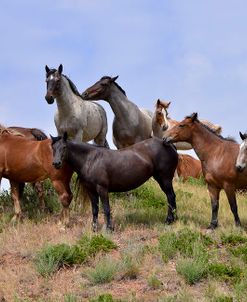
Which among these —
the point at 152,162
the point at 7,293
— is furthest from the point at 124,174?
the point at 7,293

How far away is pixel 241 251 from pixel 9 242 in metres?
4.86

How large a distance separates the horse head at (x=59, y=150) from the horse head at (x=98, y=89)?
3.20 meters

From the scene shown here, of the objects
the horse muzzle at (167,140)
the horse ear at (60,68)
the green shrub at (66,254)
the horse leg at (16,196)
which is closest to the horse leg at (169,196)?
the horse muzzle at (167,140)

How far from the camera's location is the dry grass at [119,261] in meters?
10.2

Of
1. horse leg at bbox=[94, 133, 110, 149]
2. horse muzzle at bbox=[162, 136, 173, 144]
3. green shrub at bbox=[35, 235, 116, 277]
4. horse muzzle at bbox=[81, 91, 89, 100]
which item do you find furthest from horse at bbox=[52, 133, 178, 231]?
horse leg at bbox=[94, 133, 110, 149]

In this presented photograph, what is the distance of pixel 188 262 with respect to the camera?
1069 cm

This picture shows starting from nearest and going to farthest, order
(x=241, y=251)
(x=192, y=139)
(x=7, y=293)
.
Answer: (x=7, y=293) → (x=241, y=251) → (x=192, y=139)

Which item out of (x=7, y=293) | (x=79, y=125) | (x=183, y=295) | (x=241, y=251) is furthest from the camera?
(x=79, y=125)

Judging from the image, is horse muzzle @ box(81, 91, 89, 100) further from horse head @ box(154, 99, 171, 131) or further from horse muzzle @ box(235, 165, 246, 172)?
horse muzzle @ box(235, 165, 246, 172)

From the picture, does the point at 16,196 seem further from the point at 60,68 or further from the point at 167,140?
the point at 167,140

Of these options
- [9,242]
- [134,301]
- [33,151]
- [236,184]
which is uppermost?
[33,151]

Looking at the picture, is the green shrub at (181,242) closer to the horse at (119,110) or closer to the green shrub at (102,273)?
the green shrub at (102,273)

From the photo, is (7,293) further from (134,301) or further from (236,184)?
(236,184)

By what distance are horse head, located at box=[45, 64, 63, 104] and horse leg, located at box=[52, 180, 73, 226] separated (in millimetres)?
2313
